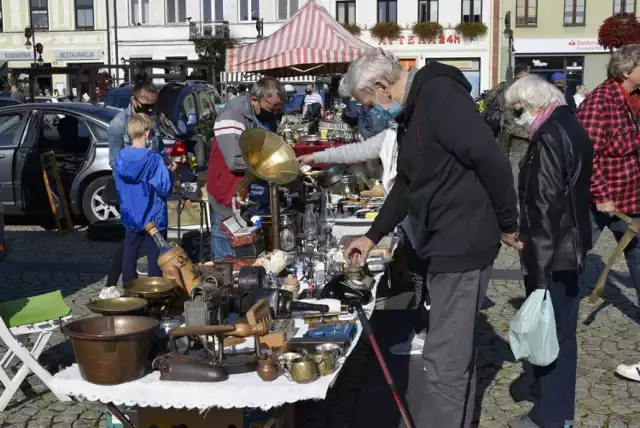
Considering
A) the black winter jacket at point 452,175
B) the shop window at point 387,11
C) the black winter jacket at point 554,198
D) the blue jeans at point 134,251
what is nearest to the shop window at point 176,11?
the shop window at point 387,11

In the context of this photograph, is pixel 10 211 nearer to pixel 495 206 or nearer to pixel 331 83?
pixel 495 206

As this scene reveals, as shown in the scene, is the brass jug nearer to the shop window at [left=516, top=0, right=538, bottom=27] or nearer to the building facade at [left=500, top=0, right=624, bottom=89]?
the building facade at [left=500, top=0, right=624, bottom=89]

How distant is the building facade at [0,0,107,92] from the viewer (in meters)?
38.5

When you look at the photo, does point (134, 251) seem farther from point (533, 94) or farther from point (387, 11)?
point (387, 11)

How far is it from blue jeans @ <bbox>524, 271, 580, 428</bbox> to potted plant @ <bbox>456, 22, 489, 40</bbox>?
33120 mm

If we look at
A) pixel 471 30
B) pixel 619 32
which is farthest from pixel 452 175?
pixel 471 30

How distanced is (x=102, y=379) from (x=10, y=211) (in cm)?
749

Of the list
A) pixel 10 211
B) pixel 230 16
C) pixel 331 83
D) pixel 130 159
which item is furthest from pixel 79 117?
pixel 230 16

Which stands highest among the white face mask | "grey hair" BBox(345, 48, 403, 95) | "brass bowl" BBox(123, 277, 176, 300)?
"grey hair" BBox(345, 48, 403, 95)

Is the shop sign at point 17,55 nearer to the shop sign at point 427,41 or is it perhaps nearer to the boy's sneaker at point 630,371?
the shop sign at point 427,41

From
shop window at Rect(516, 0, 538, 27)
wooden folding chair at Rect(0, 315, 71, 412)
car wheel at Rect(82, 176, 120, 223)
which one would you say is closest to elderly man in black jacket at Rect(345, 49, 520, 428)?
wooden folding chair at Rect(0, 315, 71, 412)

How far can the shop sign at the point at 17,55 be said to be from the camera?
1540 inches

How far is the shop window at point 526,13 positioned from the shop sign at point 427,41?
8.97ft

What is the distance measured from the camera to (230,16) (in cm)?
3784
